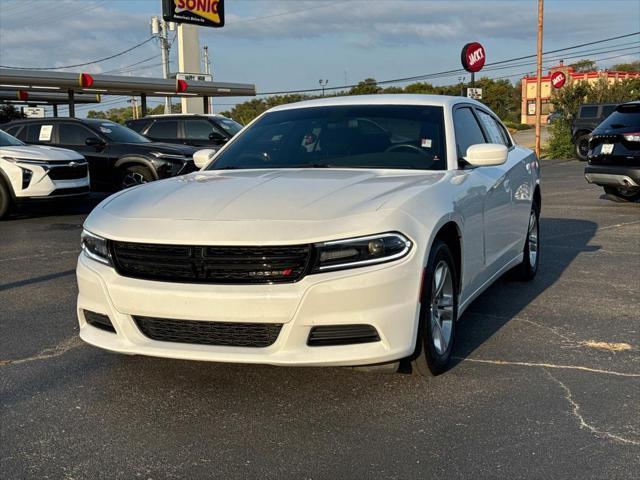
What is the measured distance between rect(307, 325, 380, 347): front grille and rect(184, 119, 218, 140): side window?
502 inches

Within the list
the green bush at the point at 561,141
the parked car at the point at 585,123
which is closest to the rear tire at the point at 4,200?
the parked car at the point at 585,123

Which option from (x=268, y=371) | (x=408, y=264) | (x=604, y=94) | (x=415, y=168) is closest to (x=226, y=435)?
(x=268, y=371)

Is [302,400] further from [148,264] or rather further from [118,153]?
[118,153]

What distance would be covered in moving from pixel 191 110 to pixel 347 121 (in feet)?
102

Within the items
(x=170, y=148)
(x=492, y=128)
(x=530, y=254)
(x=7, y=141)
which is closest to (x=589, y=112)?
(x=170, y=148)

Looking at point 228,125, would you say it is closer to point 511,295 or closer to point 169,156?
point 169,156

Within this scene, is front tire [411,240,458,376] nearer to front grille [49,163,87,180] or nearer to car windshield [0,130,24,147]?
front grille [49,163,87,180]

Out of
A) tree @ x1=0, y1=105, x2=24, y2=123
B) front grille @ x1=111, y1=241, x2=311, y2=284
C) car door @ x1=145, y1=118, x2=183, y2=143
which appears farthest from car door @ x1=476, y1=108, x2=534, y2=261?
tree @ x1=0, y1=105, x2=24, y2=123

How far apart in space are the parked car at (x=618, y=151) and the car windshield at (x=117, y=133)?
26.1 ft

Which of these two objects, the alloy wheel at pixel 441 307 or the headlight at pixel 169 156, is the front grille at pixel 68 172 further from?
the alloy wheel at pixel 441 307

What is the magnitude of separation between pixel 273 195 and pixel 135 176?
9.30 meters

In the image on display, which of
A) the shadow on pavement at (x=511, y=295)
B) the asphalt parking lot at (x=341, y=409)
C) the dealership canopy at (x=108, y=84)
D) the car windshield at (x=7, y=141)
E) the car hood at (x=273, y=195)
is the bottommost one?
the shadow on pavement at (x=511, y=295)

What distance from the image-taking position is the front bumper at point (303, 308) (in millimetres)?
3348

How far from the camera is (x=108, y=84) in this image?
21500 mm
